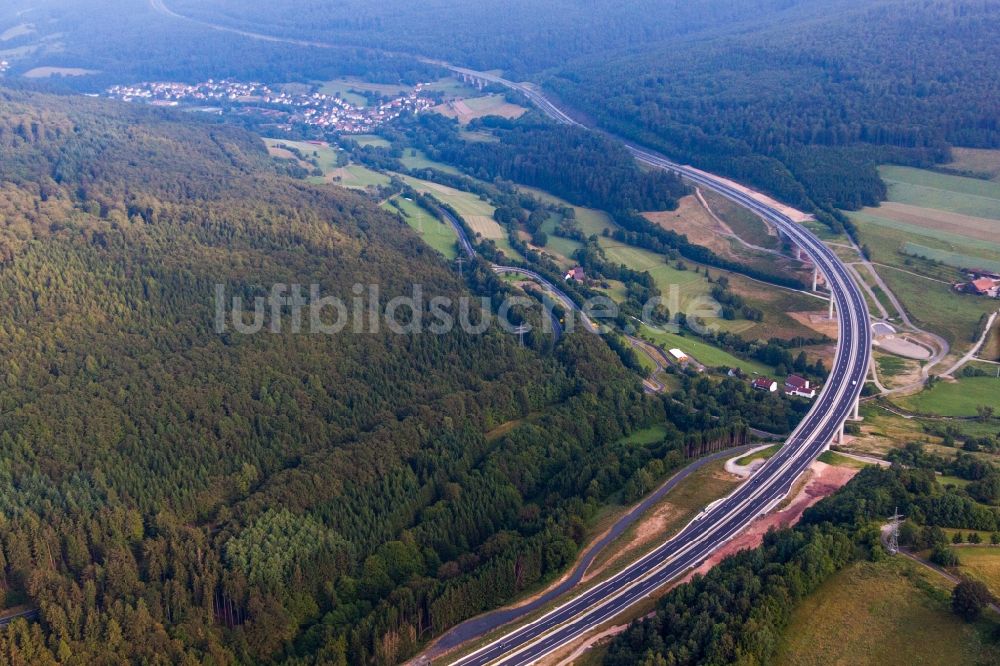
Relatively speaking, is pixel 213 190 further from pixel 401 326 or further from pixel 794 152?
pixel 794 152

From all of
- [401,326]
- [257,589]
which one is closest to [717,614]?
[257,589]

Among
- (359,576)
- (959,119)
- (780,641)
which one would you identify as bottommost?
(359,576)

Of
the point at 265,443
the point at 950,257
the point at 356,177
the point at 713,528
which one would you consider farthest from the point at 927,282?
the point at 356,177

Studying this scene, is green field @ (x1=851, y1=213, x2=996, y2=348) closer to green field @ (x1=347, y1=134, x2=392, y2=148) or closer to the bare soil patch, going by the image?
the bare soil patch

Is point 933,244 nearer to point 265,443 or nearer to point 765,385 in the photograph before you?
point 765,385

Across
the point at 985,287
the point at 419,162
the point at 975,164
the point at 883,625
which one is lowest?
the point at 419,162

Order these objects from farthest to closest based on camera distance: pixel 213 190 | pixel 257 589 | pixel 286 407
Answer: pixel 213 190, pixel 286 407, pixel 257 589

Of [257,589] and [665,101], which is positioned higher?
[665,101]
